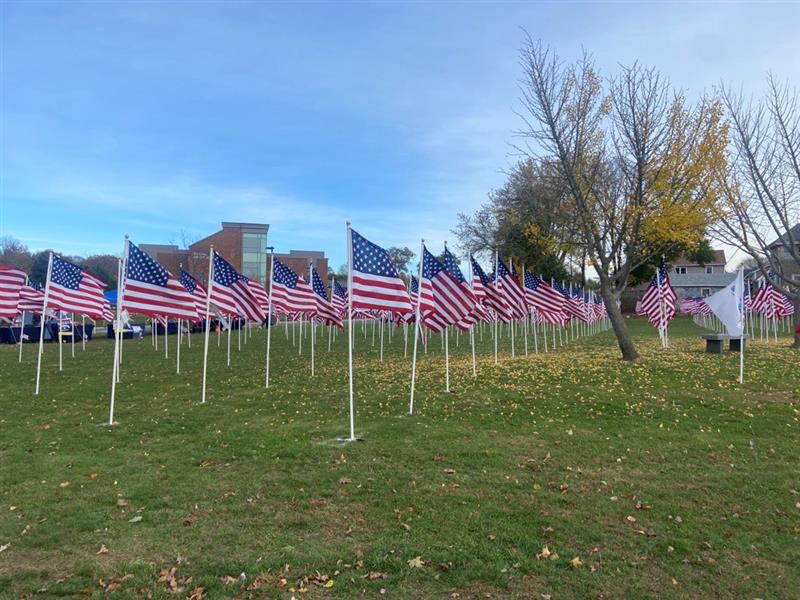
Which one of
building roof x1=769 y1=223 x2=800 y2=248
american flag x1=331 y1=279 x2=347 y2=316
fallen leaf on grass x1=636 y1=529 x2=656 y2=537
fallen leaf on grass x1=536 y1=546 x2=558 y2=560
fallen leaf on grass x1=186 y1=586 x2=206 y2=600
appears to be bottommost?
fallen leaf on grass x1=186 y1=586 x2=206 y2=600

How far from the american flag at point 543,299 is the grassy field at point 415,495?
7293mm

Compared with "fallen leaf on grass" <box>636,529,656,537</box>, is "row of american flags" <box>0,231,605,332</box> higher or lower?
higher

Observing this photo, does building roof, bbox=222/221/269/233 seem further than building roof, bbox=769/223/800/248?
Yes

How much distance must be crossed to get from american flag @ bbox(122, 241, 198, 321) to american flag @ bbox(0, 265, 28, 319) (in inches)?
318

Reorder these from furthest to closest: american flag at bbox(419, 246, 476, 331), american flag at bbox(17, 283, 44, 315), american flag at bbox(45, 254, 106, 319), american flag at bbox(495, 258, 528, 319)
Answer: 1. american flag at bbox(17, 283, 44, 315)
2. american flag at bbox(495, 258, 528, 319)
3. american flag at bbox(45, 254, 106, 319)
4. american flag at bbox(419, 246, 476, 331)

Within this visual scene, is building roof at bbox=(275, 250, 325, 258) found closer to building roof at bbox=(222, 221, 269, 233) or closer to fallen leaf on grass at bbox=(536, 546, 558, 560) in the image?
building roof at bbox=(222, 221, 269, 233)

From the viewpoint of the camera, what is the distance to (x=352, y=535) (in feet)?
16.4

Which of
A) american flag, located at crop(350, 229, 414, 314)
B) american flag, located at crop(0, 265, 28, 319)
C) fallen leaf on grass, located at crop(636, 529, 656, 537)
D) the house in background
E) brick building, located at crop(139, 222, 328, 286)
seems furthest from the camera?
the house in background

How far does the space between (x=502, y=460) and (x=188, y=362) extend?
1596 cm

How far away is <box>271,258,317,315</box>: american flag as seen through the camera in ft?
53.6

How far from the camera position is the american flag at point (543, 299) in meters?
19.0

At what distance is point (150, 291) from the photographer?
33.3ft

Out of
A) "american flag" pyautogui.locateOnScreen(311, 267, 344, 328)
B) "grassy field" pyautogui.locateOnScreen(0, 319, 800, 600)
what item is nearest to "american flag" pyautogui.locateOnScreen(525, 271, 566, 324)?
"american flag" pyautogui.locateOnScreen(311, 267, 344, 328)

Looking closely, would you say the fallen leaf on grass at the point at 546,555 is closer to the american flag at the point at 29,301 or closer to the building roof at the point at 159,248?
the american flag at the point at 29,301
